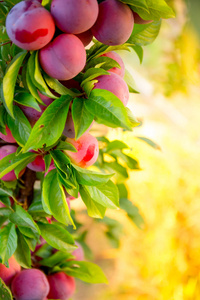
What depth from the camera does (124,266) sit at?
162cm

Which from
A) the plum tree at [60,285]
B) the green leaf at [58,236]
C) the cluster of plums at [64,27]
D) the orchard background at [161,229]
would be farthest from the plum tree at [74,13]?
the orchard background at [161,229]

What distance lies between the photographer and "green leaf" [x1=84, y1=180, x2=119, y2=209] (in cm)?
37

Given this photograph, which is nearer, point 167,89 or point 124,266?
point 167,89

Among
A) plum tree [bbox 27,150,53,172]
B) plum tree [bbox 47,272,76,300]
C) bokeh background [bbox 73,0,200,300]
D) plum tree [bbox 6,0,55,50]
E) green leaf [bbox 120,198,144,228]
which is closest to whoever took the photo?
plum tree [bbox 6,0,55,50]

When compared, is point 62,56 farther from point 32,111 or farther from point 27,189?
point 27,189

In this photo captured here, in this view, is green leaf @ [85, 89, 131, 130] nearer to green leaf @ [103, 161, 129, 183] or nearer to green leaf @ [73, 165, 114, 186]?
green leaf @ [73, 165, 114, 186]

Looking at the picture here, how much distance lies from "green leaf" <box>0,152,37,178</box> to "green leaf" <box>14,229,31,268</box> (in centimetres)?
9

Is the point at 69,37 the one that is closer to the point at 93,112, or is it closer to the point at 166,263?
the point at 93,112

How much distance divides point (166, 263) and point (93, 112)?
127cm

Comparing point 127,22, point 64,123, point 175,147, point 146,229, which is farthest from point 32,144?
point 175,147

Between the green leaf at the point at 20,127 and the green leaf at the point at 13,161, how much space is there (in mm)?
24

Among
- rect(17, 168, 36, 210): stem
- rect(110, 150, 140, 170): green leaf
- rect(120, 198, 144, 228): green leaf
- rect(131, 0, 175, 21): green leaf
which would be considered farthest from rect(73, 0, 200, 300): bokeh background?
rect(131, 0, 175, 21): green leaf

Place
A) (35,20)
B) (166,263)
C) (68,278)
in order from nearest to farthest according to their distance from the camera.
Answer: (35,20)
(68,278)
(166,263)

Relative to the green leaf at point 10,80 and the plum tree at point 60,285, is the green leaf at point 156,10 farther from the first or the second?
the plum tree at point 60,285
